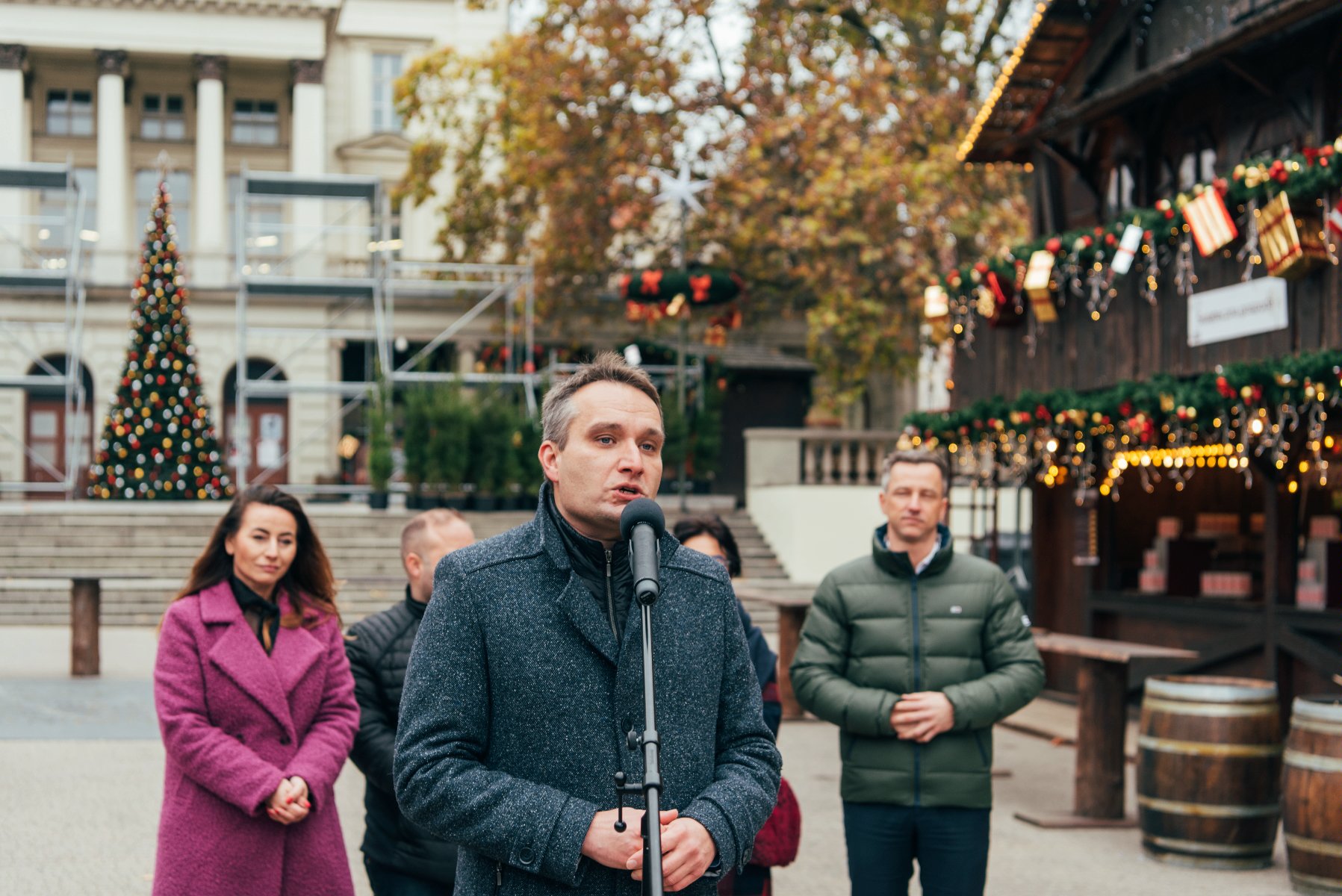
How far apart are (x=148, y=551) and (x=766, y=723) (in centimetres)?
2032

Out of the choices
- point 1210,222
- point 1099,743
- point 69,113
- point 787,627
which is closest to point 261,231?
point 69,113

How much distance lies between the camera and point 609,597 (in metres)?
3.28

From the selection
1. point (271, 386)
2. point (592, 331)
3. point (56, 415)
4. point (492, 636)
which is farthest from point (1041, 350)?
point (56, 415)

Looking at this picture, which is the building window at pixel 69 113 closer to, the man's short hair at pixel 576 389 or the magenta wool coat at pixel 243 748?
the magenta wool coat at pixel 243 748

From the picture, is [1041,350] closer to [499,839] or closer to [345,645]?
[345,645]

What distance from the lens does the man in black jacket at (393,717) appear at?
5.14 metres

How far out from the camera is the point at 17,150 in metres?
45.4

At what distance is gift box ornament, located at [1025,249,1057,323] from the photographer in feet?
49.0

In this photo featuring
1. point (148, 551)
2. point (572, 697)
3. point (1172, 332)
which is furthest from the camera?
point (148, 551)

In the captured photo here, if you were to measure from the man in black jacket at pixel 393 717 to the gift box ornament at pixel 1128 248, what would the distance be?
9072 mm

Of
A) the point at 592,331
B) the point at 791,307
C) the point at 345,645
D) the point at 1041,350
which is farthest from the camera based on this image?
the point at 592,331

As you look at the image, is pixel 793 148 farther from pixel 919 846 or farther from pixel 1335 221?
pixel 919 846

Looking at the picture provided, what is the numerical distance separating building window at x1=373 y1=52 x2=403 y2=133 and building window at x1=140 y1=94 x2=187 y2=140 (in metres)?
5.77

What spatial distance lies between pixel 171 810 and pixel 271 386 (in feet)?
94.6
